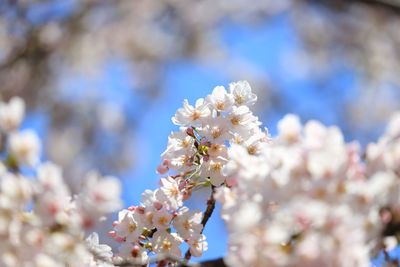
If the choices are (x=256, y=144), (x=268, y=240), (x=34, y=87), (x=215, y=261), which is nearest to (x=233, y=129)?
(x=256, y=144)

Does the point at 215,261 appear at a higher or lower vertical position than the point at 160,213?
lower

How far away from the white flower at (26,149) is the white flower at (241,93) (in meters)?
0.64

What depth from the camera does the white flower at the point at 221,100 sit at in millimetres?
1350

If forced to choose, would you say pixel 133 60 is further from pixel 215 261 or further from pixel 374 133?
pixel 215 261

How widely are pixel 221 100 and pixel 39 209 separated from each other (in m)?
0.63

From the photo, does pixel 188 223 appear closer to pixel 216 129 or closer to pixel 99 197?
pixel 216 129

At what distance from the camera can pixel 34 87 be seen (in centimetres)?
681

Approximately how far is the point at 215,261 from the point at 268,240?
0.53 ft

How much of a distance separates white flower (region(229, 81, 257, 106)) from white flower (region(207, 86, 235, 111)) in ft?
0.15

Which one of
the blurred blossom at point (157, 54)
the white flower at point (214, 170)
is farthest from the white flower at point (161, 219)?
the blurred blossom at point (157, 54)

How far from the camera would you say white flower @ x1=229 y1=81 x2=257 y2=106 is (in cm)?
140

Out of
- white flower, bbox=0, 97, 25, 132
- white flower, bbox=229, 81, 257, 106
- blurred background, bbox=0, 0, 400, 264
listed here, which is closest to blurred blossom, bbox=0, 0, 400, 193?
blurred background, bbox=0, 0, 400, 264

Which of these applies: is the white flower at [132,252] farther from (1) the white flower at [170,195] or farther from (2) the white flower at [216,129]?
(2) the white flower at [216,129]

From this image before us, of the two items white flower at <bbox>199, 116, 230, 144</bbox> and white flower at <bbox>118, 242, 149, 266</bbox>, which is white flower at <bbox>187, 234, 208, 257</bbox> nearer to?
white flower at <bbox>118, 242, 149, 266</bbox>
